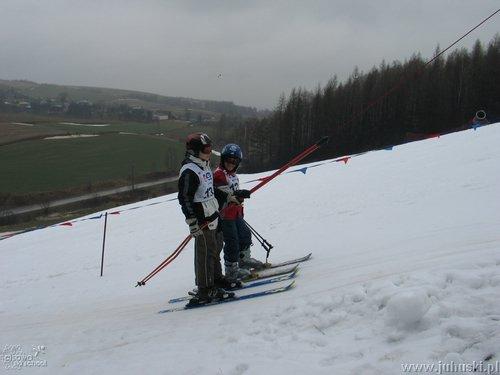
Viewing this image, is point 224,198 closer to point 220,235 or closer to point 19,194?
point 220,235

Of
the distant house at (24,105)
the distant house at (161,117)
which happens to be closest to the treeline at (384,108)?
the distant house at (161,117)

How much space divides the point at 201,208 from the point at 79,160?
7421cm

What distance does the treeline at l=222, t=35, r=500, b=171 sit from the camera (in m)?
59.2

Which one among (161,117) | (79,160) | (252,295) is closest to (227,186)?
(252,295)

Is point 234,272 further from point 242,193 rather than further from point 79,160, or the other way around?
point 79,160

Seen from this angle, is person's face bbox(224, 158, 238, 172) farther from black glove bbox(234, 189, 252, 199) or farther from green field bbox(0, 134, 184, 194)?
green field bbox(0, 134, 184, 194)

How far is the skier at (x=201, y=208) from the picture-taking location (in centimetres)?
559

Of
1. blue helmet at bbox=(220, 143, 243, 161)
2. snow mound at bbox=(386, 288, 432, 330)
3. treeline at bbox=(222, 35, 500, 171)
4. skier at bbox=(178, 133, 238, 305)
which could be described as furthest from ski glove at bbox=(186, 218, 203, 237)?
treeline at bbox=(222, 35, 500, 171)

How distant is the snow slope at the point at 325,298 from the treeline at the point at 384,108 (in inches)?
1534

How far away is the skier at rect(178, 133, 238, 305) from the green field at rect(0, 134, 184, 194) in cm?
5894

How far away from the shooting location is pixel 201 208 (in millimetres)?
5684

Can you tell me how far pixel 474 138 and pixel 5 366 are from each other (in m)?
16.5

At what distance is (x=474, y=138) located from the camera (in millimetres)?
16156

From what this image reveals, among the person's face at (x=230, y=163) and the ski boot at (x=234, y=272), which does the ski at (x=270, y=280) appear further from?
the person's face at (x=230, y=163)
